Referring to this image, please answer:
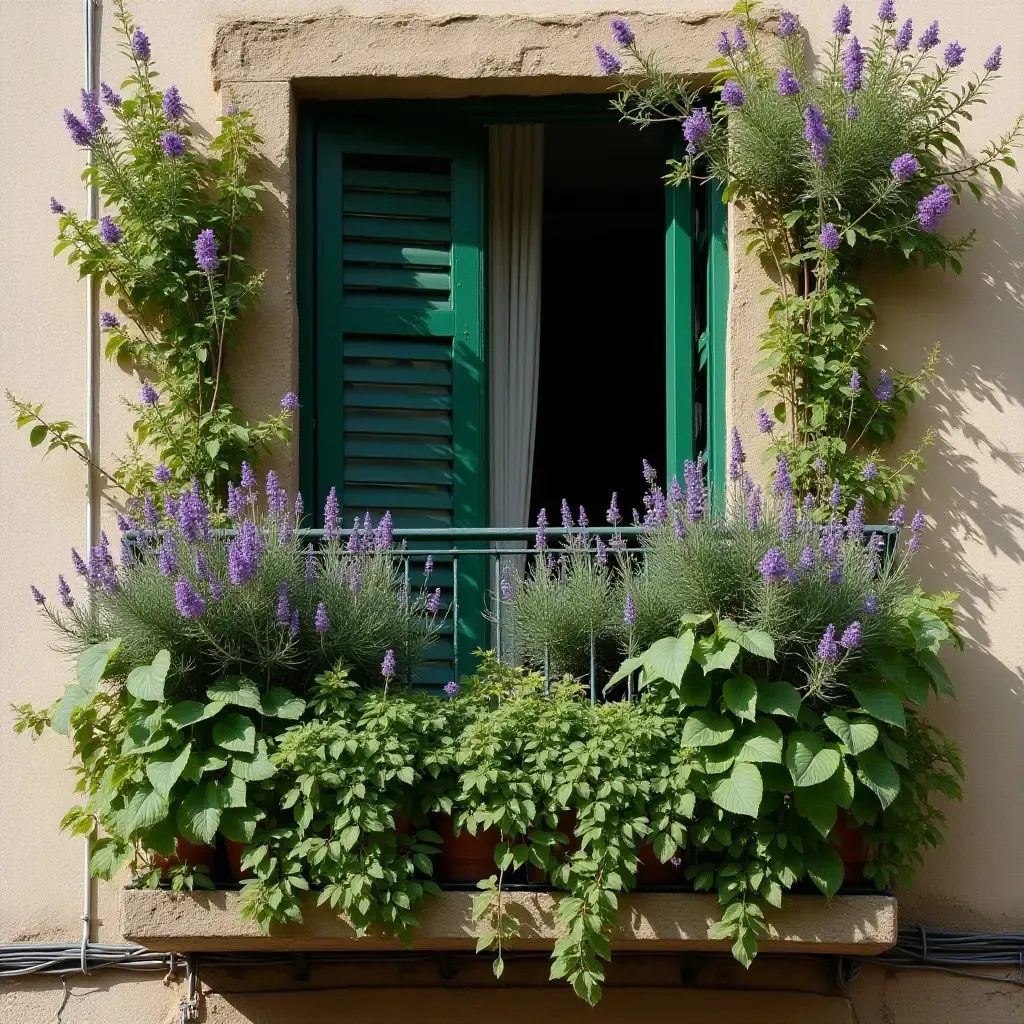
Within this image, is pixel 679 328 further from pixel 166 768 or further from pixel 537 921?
pixel 166 768

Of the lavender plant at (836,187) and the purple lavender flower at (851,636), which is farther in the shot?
the lavender plant at (836,187)

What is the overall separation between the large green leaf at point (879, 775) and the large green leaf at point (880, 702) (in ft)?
0.38

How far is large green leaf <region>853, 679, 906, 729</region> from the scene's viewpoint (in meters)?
5.96

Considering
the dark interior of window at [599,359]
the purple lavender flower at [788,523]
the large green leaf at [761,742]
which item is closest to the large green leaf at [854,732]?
the large green leaf at [761,742]

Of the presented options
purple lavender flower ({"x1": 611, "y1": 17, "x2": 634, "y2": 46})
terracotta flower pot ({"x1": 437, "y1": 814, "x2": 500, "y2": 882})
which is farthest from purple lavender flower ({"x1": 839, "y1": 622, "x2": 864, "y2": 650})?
purple lavender flower ({"x1": 611, "y1": 17, "x2": 634, "y2": 46})

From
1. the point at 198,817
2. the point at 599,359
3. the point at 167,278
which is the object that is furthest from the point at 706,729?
the point at 599,359

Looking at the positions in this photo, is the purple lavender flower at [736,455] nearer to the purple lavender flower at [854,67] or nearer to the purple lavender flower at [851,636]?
the purple lavender flower at [851,636]

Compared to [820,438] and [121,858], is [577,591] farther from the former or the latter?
[121,858]

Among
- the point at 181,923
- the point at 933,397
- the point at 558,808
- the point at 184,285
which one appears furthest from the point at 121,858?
the point at 933,397

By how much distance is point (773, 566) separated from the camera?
585 centimetres

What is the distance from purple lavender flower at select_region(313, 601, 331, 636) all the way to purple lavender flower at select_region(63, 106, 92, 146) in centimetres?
189

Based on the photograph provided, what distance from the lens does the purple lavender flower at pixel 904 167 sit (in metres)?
6.70

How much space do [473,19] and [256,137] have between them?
0.88 metres

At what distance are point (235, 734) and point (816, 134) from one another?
2.68m
